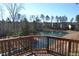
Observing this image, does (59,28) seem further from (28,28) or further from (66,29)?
(28,28)

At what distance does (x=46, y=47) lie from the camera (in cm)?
272

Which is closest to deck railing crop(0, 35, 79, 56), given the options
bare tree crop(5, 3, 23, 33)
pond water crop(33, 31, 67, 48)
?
pond water crop(33, 31, 67, 48)

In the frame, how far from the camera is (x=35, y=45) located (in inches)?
108

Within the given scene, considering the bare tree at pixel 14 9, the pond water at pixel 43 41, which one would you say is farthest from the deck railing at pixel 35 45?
the bare tree at pixel 14 9

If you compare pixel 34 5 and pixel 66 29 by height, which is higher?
pixel 34 5

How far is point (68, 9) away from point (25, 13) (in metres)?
0.71

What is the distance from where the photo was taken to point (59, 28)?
2689 millimetres

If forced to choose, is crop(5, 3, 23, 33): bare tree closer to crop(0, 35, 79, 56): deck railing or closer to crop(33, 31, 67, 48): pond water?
crop(0, 35, 79, 56): deck railing

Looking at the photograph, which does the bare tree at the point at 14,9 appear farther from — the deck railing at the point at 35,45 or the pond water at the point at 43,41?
the pond water at the point at 43,41

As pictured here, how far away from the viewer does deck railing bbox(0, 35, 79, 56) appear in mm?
2713

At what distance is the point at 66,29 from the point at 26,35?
670mm

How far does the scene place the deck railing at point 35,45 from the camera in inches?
107

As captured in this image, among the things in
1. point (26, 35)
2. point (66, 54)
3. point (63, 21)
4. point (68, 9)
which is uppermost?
point (68, 9)

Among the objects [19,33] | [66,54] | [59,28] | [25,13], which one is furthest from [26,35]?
[66,54]
